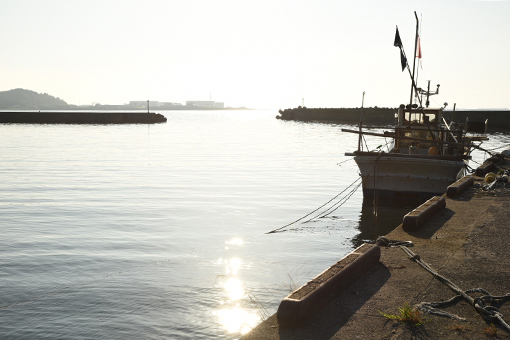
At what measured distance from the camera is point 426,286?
6543 millimetres

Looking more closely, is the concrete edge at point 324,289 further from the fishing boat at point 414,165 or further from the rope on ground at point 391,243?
the fishing boat at point 414,165

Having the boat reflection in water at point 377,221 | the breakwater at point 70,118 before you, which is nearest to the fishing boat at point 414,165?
the boat reflection in water at point 377,221

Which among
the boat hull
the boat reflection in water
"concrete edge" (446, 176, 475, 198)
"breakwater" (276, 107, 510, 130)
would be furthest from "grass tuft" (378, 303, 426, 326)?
"breakwater" (276, 107, 510, 130)

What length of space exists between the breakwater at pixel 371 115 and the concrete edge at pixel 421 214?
6091 centimetres

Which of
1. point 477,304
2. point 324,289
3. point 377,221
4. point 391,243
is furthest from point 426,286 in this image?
point 377,221

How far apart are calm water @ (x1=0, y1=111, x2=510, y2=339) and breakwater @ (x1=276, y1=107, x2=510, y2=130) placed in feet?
176

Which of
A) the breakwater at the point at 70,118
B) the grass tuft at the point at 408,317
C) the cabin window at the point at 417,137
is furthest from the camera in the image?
the breakwater at the point at 70,118

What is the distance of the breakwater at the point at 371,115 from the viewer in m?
86.7

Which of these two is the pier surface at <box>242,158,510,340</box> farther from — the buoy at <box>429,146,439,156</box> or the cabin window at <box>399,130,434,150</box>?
the cabin window at <box>399,130,434,150</box>

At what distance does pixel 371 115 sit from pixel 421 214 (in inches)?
4483

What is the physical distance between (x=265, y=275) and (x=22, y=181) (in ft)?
61.2

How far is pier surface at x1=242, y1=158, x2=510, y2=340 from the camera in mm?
5223

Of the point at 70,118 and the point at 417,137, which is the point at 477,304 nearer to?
the point at 417,137

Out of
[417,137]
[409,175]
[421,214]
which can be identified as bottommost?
[409,175]
